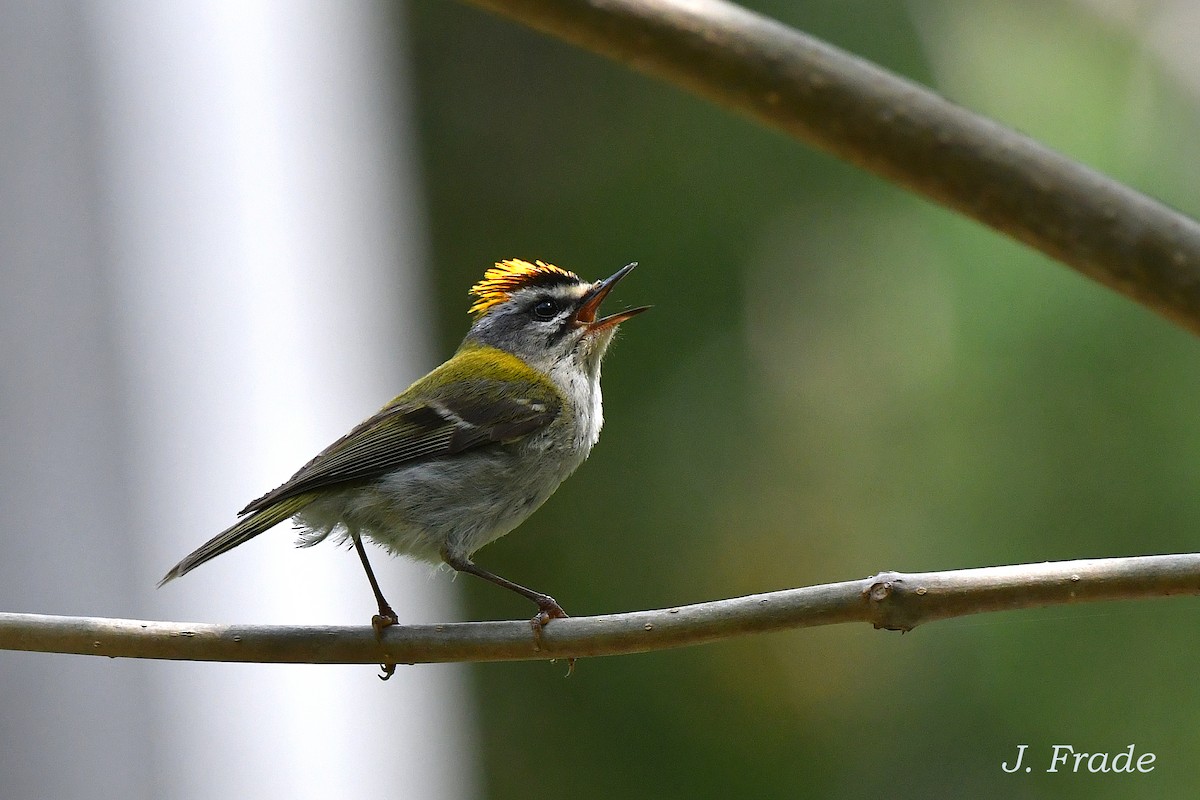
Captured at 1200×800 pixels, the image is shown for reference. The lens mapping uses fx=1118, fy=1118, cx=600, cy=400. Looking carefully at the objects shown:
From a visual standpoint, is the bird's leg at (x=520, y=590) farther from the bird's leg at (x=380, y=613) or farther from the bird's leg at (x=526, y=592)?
the bird's leg at (x=380, y=613)

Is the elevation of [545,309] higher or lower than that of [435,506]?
higher

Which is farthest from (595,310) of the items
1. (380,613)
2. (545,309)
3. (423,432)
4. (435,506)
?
(380,613)

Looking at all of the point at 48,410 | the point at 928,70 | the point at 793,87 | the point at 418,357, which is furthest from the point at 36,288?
the point at 928,70

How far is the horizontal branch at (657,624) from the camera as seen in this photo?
1.75 metres

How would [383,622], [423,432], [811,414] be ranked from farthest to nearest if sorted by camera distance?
[811,414] < [423,432] < [383,622]

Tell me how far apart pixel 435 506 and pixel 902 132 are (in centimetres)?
140

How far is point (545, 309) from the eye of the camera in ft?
11.2

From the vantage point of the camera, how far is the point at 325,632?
208 cm

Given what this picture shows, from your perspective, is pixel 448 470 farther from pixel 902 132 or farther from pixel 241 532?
pixel 902 132

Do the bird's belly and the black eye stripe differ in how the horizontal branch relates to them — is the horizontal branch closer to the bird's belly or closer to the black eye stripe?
the bird's belly

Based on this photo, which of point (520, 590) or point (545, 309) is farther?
point (545, 309)

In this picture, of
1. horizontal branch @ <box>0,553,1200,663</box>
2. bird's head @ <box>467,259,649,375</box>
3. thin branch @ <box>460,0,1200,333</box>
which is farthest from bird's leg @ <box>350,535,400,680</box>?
thin branch @ <box>460,0,1200,333</box>

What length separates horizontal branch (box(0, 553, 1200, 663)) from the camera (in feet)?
5.75

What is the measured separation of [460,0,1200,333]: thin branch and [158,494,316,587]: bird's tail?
1263 millimetres
